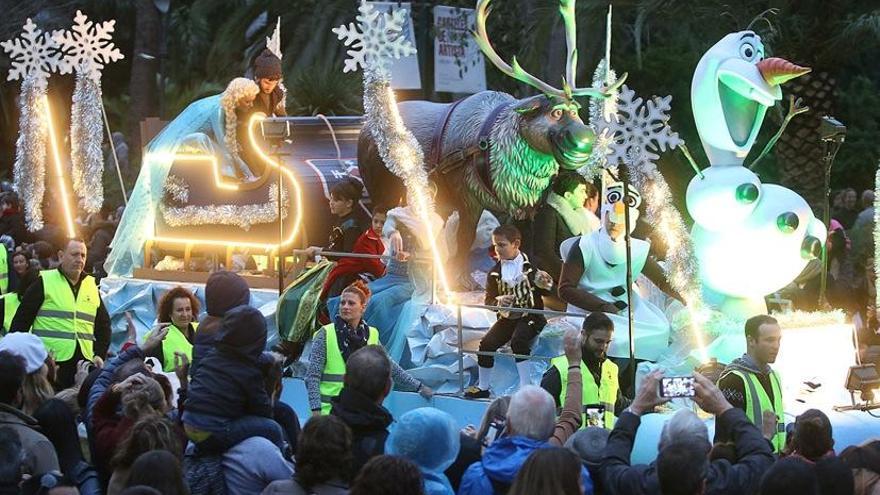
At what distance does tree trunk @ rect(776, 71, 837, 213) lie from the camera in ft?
64.1

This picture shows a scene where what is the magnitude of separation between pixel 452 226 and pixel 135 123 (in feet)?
46.4

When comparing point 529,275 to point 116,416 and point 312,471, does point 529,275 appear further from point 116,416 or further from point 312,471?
point 312,471

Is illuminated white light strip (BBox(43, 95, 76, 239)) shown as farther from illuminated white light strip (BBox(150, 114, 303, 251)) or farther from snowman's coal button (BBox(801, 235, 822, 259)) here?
snowman's coal button (BBox(801, 235, 822, 259))

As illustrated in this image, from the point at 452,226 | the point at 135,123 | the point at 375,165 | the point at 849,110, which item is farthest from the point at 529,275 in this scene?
the point at 135,123

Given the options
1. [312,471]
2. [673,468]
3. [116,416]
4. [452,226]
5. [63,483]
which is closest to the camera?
[673,468]

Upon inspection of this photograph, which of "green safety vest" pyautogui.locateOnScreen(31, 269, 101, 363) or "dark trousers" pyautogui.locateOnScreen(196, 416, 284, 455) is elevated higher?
"dark trousers" pyautogui.locateOnScreen(196, 416, 284, 455)

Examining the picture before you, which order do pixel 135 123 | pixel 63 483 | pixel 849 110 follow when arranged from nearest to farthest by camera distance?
1. pixel 63 483
2. pixel 849 110
3. pixel 135 123

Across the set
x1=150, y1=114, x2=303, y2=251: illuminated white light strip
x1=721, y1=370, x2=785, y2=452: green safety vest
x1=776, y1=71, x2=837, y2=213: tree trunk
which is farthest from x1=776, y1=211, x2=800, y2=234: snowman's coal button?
x1=776, y1=71, x2=837, y2=213: tree trunk

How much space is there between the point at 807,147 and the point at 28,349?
42.1 ft

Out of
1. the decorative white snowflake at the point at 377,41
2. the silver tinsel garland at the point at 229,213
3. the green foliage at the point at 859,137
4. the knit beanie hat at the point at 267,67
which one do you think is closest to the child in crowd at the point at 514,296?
the decorative white snowflake at the point at 377,41

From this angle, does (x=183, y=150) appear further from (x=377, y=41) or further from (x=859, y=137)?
(x=859, y=137)

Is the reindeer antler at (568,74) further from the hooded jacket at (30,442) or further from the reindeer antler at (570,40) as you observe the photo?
the hooded jacket at (30,442)

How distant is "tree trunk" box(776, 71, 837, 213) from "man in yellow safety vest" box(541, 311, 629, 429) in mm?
10638

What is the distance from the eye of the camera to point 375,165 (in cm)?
1370
